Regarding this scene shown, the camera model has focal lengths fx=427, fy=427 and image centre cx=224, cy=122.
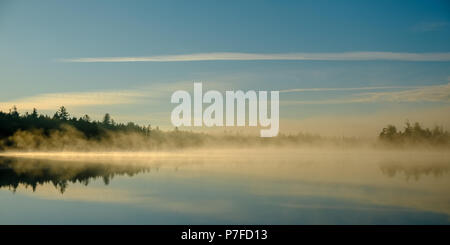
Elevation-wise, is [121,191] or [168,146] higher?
[168,146]

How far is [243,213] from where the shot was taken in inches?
826

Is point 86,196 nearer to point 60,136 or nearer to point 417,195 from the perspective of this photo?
point 417,195

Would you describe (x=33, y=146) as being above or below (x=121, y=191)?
above

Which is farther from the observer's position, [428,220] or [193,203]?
[193,203]

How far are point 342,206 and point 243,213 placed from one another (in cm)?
567
